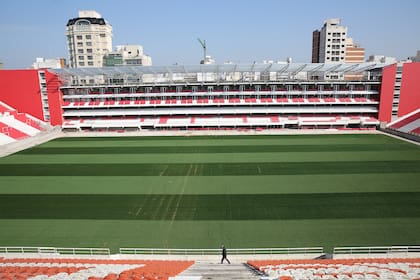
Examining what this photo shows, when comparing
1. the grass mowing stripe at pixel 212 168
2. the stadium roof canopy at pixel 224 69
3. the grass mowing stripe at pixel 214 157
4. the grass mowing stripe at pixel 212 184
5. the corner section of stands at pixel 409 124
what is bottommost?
the grass mowing stripe at pixel 212 184

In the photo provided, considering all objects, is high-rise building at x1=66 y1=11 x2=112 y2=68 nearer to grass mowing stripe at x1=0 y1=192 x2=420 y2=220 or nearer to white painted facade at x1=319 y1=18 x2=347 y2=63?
white painted facade at x1=319 y1=18 x2=347 y2=63

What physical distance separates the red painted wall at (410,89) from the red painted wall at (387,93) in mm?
1274

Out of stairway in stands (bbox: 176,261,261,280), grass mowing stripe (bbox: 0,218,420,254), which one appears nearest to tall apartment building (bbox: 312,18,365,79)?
grass mowing stripe (bbox: 0,218,420,254)

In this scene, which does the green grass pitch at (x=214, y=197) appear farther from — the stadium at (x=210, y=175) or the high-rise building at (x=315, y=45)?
the high-rise building at (x=315, y=45)

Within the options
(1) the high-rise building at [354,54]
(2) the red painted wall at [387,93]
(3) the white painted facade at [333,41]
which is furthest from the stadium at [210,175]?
(1) the high-rise building at [354,54]

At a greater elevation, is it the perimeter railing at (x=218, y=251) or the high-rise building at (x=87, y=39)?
the high-rise building at (x=87, y=39)

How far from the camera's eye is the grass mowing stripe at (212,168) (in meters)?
23.1

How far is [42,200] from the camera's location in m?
18.5

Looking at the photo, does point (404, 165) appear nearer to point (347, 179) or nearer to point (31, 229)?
point (347, 179)

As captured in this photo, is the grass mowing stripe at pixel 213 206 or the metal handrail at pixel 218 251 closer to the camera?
the metal handrail at pixel 218 251

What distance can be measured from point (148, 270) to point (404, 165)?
2327 cm

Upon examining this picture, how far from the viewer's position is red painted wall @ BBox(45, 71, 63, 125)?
41188 mm

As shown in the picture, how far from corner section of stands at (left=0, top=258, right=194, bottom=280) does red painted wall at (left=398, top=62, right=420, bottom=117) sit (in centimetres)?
4038

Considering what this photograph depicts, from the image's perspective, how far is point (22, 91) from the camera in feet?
134
